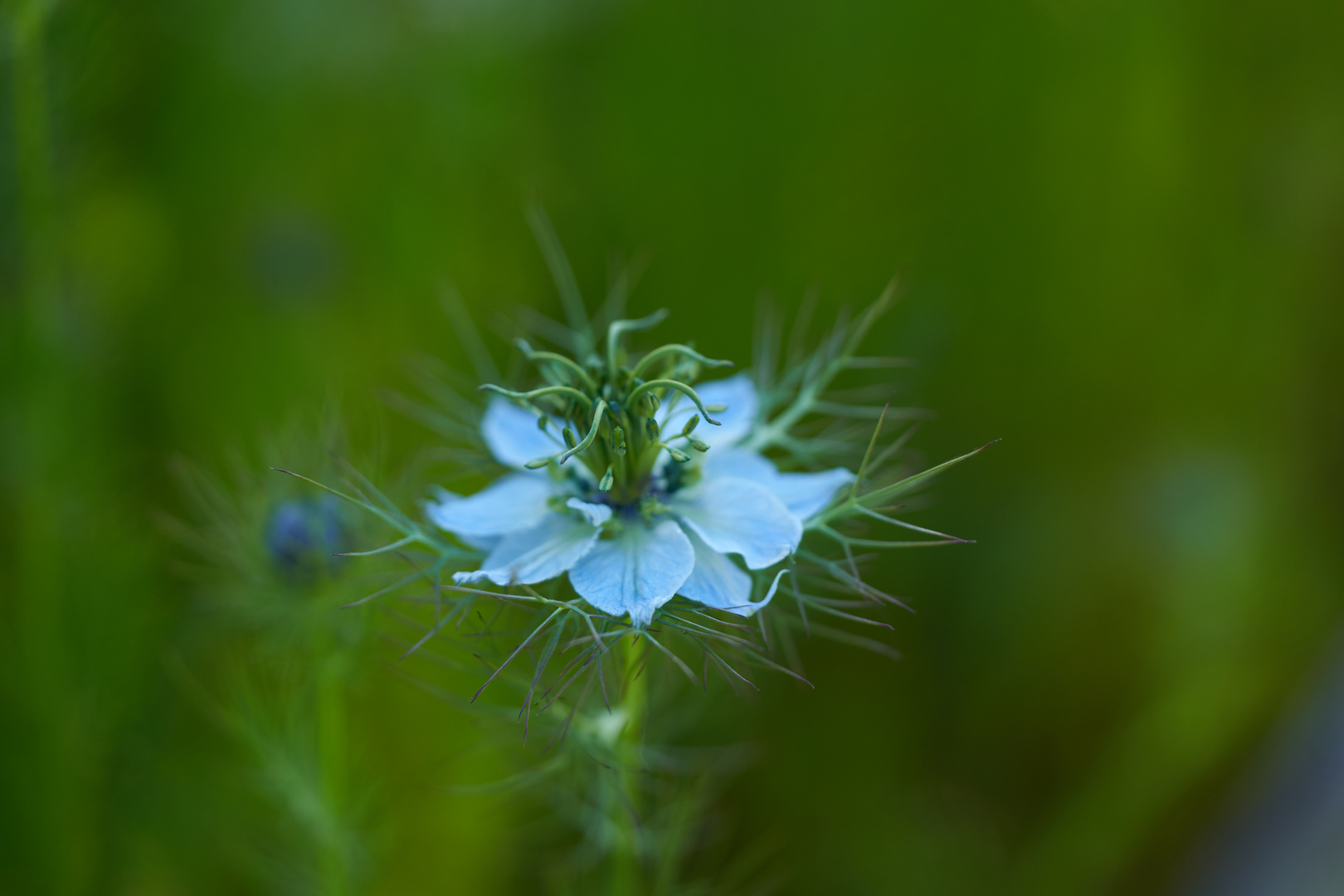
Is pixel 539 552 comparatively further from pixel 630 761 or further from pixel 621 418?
pixel 630 761

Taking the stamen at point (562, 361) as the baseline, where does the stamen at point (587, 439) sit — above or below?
below

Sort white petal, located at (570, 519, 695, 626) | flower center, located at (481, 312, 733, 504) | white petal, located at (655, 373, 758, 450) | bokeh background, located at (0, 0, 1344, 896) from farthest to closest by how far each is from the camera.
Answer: bokeh background, located at (0, 0, 1344, 896) < white petal, located at (655, 373, 758, 450) < flower center, located at (481, 312, 733, 504) < white petal, located at (570, 519, 695, 626)

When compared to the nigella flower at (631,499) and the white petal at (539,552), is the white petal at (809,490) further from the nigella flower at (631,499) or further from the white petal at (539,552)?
the white petal at (539,552)

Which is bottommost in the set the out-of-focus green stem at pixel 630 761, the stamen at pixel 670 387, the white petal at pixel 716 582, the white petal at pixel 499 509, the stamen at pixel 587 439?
the out-of-focus green stem at pixel 630 761

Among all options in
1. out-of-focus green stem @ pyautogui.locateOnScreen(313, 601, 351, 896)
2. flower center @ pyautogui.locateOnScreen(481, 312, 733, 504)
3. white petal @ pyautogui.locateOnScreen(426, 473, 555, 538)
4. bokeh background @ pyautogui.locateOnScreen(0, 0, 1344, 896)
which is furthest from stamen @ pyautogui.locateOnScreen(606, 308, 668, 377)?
bokeh background @ pyautogui.locateOnScreen(0, 0, 1344, 896)

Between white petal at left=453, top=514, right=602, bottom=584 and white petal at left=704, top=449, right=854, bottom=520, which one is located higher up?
white petal at left=704, top=449, right=854, bottom=520

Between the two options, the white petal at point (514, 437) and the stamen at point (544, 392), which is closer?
the stamen at point (544, 392)

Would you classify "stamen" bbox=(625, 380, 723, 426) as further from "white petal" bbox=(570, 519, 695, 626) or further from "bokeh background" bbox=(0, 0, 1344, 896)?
"bokeh background" bbox=(0, 0, 1344, 896)

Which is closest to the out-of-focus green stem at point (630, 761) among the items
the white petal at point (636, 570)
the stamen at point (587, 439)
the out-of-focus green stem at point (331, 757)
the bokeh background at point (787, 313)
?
the white petal at point (636, 570)

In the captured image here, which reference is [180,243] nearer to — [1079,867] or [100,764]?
[100,764]
